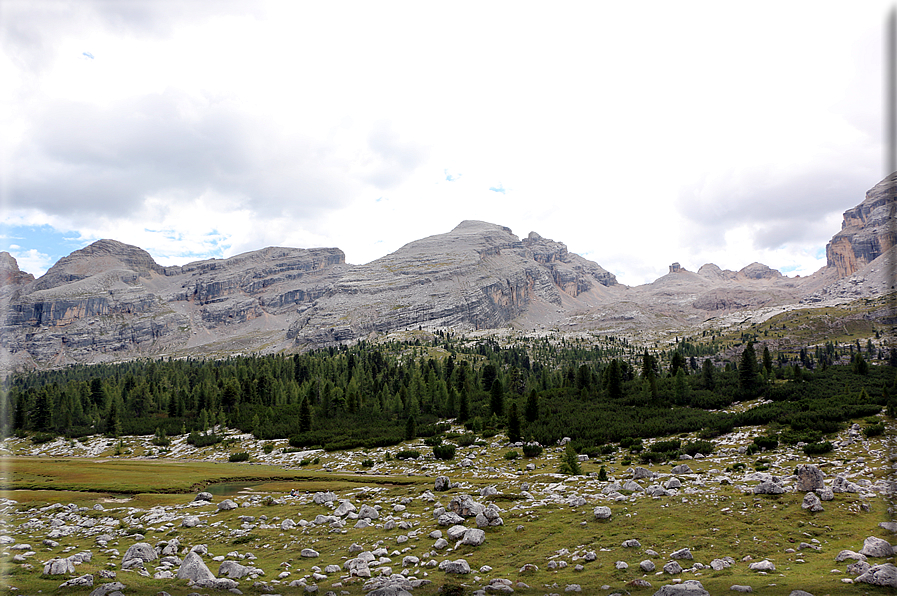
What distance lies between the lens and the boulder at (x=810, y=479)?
1950cm

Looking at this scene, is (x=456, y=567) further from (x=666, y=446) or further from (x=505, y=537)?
(x=666, y=446)

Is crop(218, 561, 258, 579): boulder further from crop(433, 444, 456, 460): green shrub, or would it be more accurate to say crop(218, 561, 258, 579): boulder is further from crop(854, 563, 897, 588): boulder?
crop(433, 444, 456, 460): green shrub

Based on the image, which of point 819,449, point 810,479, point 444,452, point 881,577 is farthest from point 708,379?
point 881,577

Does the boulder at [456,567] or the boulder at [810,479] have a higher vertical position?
the boulder at [810,479]

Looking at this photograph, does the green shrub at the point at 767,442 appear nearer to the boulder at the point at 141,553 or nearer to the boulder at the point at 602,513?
the boulder at the point at 602,513

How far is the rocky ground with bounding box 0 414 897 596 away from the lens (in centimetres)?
1303

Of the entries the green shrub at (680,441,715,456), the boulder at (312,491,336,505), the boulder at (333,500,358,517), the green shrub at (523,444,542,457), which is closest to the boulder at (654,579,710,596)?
the boulder at (333,500,358,517)

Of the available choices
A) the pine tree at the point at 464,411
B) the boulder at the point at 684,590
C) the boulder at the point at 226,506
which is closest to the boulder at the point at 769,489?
the boulder at the point at 684,590

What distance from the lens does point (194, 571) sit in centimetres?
1487

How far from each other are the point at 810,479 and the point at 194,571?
1018 inches

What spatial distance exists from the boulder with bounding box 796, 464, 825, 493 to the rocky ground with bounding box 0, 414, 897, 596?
7 centimetres

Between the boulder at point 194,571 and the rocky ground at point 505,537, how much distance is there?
0.05 metres

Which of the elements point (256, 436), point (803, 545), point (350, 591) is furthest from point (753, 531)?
point (256, 436)

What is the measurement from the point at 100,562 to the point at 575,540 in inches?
727
